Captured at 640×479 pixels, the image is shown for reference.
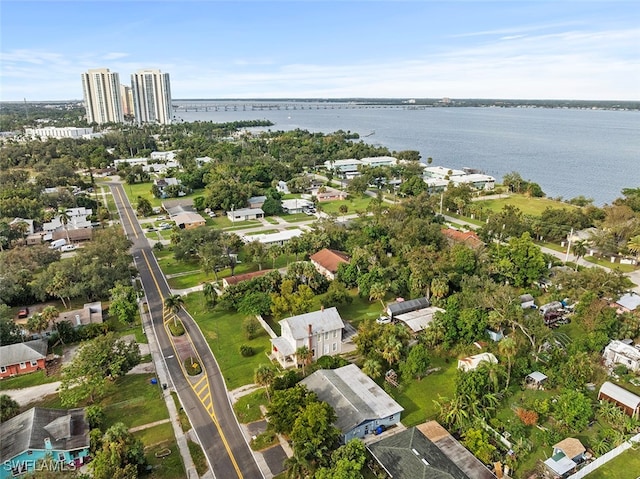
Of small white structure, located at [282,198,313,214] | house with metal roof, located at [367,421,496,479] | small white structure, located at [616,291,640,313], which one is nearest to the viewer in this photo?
house with metal roof, located at [367,421,496,479]

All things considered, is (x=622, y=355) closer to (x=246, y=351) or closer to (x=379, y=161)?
(x=246, y=351)

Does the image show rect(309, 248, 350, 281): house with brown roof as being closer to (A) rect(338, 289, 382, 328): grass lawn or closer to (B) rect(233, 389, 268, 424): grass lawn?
(A) rect(338, 289, 382, 328): grass lawn

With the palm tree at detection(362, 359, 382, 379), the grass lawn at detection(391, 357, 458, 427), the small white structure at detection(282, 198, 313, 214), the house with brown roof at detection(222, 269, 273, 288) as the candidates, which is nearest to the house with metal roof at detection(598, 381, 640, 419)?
the grass lawn at detection(391, 357, 458, 427)

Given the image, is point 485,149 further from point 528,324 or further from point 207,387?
point 207,387

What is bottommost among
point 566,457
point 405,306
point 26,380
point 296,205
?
point 26,380

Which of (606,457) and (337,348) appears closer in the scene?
(606,457)

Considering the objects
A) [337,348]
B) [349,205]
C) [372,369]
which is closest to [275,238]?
[349,205]

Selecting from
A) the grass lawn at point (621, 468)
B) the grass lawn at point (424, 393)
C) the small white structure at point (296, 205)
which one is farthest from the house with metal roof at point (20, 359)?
the small white structure at point (296, 205)
